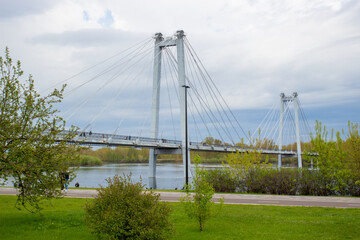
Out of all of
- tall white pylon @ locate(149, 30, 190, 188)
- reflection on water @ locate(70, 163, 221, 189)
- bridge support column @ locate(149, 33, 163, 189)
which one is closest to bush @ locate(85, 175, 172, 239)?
reflection on water @ locate(70, 163, 221, 189)

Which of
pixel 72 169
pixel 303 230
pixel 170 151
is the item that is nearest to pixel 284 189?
pixel 303 230

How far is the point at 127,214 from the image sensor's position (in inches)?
298

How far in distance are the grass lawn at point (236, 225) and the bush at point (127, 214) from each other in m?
0.98

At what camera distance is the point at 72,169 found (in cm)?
1012

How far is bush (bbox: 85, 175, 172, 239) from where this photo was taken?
745cm

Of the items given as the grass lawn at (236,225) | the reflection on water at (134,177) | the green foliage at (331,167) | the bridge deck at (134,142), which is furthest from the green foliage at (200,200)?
the bridge deck at (134,142)

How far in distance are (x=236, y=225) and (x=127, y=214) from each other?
14.0ft

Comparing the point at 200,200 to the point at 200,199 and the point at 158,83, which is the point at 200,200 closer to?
the point at 200,199

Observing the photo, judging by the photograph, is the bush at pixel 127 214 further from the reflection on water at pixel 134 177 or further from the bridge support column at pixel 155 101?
the bridge support column at pixel 155 101

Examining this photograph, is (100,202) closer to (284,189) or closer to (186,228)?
(186,228)

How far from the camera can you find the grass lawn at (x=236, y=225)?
30.0 feet

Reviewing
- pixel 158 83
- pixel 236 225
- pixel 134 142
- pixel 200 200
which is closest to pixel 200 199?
pixel 200 200

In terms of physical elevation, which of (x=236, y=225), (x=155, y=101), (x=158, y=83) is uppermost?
→ (x=158, y=83)

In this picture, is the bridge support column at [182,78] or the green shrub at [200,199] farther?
the bridge support column at [182,78]
